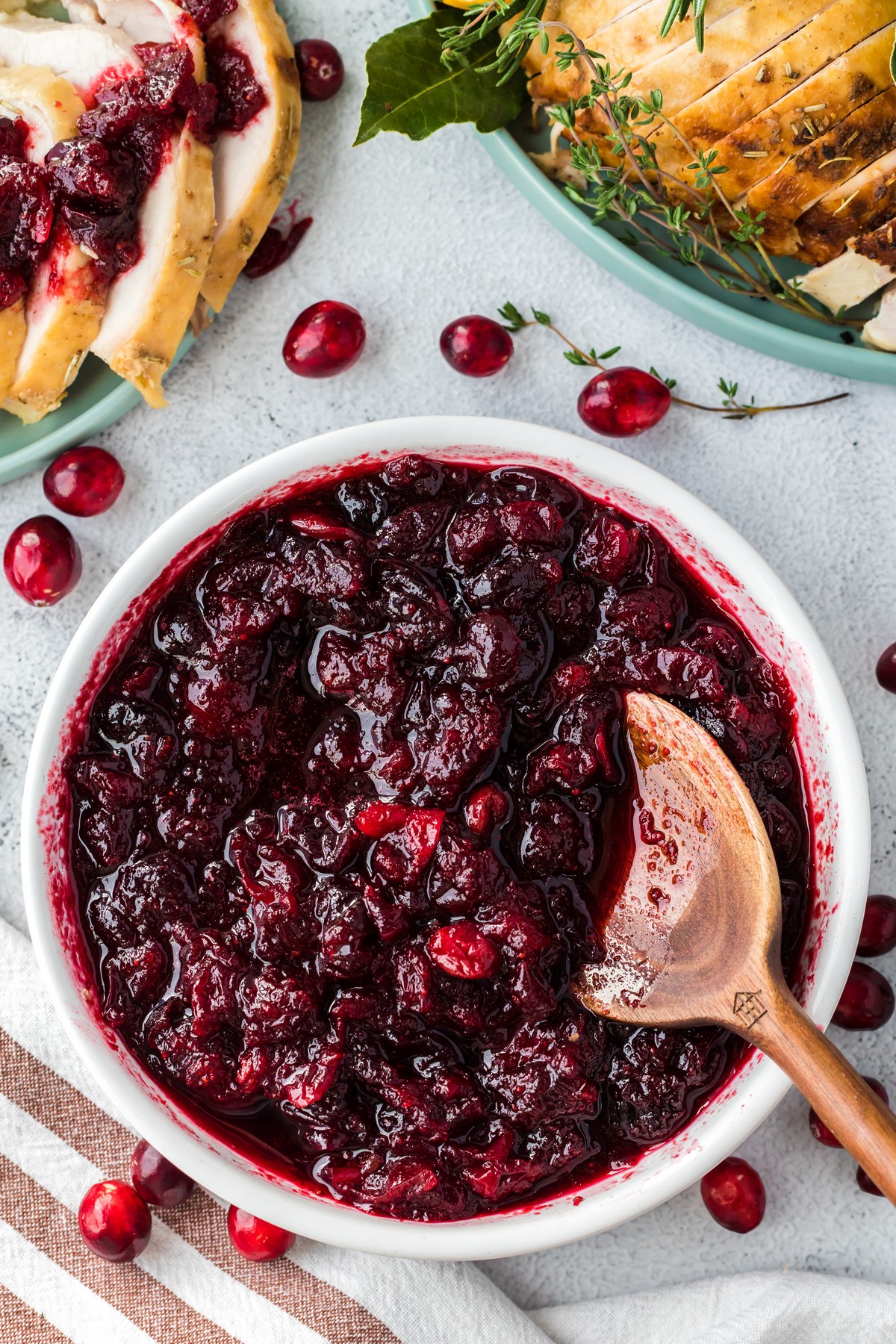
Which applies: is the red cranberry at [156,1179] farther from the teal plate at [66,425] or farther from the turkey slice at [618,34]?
the turkey slice at [618,34]

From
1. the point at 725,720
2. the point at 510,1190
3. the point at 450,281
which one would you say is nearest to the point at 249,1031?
the point at 510,1190

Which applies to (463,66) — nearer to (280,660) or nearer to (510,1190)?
(280,660)

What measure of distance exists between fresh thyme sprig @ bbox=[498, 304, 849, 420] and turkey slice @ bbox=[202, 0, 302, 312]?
0.59 meters

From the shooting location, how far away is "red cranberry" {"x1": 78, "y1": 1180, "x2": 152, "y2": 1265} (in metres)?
2.45

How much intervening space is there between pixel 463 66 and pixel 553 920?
1.79m

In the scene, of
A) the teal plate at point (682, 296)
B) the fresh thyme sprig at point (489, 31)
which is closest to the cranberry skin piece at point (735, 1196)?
the teal plate at point (682, 296)

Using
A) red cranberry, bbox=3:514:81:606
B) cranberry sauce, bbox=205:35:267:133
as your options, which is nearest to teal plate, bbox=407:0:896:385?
cranberry sauce, bbox=205:35:267:133

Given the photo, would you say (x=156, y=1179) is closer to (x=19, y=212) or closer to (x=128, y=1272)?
(x=128, y=1272)

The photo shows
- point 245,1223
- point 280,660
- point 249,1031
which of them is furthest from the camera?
point 245,1223

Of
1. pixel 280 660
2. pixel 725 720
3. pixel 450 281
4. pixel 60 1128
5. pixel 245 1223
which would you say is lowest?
pixel 245 1223

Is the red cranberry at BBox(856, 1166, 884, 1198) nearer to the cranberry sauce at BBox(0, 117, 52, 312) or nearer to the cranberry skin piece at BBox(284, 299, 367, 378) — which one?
the cranberry skin piece at BBox(284, 299, 367, 378)

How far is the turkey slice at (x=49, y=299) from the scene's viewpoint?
229 cm

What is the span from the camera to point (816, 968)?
2133 millimetres

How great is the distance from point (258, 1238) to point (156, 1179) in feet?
0.86
